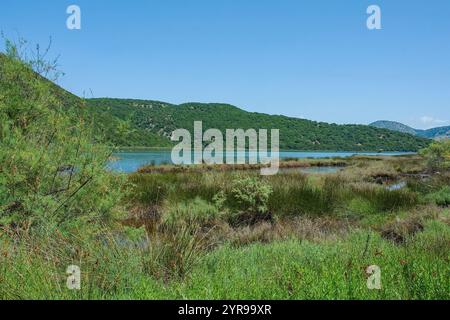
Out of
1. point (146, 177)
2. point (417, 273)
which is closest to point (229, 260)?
point (417, 273)

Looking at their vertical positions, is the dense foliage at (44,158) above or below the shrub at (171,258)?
above

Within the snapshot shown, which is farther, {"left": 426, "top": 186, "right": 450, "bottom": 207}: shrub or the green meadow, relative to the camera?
{"left": 426, "top": 186, "right": 450, "bottom": 207}: shrub

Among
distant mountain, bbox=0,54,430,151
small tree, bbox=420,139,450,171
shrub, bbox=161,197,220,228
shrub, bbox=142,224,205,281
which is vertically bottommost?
shrub, bbox=161,197,220,228

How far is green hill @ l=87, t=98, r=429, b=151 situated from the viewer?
123 metres

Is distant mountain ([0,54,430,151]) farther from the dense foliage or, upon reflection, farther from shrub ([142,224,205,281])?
shrub ([142,224,205,281])

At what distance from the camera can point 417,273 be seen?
13.6 feet

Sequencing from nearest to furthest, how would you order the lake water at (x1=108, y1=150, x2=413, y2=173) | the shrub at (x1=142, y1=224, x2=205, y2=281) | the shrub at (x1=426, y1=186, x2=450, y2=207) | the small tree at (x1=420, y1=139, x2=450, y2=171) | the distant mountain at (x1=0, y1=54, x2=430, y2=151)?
the shrub at (x1=142, y1=224, x2=205, y2=281) < the lake water at (x1=108, y1=150, x2=413, y2=173) < the shrub at (x1=426, y1=186, x2=450, y2=207) < the small tree at (x1=420, y1=139, x2=450, y2=171) < the distant mountain at (x1=0, y1=54, x2=430, y2=151)

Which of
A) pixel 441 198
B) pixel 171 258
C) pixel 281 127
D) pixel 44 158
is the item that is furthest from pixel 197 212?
pixel 281 127

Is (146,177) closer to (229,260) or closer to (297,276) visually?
(229,260)

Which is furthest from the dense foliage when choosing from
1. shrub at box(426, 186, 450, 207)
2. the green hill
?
the green hill

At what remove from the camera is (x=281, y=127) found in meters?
133

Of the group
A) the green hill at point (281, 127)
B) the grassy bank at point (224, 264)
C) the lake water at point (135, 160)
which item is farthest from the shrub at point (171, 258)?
the green hill at point (281, 127)

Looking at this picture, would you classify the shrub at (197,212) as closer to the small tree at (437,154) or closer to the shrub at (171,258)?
the shrub at (171,258)

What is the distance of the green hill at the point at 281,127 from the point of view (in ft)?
403
